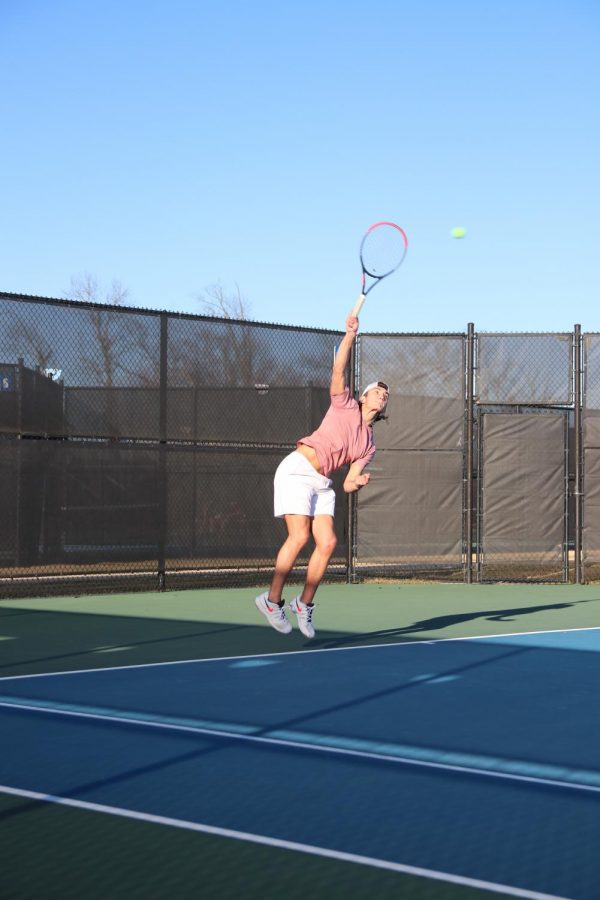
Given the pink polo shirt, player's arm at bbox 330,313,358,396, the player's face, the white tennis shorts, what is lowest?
the white tennis shorts

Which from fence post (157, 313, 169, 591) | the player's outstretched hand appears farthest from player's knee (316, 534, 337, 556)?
fence post (157, 313, 169, 591)

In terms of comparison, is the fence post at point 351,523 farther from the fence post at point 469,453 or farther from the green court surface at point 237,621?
the fence post at point 469,453

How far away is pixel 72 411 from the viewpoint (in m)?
11.7

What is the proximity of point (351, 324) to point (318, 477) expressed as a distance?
3.58 feet

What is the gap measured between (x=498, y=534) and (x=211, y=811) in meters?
10.1

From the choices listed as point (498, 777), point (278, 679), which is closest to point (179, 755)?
point (498, 777)

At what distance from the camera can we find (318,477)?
814cm

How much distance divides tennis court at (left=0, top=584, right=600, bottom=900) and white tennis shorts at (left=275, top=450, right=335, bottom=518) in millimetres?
926

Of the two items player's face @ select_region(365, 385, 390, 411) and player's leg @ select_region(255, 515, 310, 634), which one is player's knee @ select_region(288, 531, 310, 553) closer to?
player's leg @ select_region(255, 515, 310, 634)

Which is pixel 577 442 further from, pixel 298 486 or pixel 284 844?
pixel 284 844

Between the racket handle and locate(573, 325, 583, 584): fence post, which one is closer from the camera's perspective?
the racket handle

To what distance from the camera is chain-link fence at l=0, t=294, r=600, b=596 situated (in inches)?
451

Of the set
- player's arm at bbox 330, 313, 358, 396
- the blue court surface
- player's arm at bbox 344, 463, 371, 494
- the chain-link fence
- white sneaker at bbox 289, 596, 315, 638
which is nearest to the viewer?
the blue court surface

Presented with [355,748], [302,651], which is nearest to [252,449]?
[302,651]
